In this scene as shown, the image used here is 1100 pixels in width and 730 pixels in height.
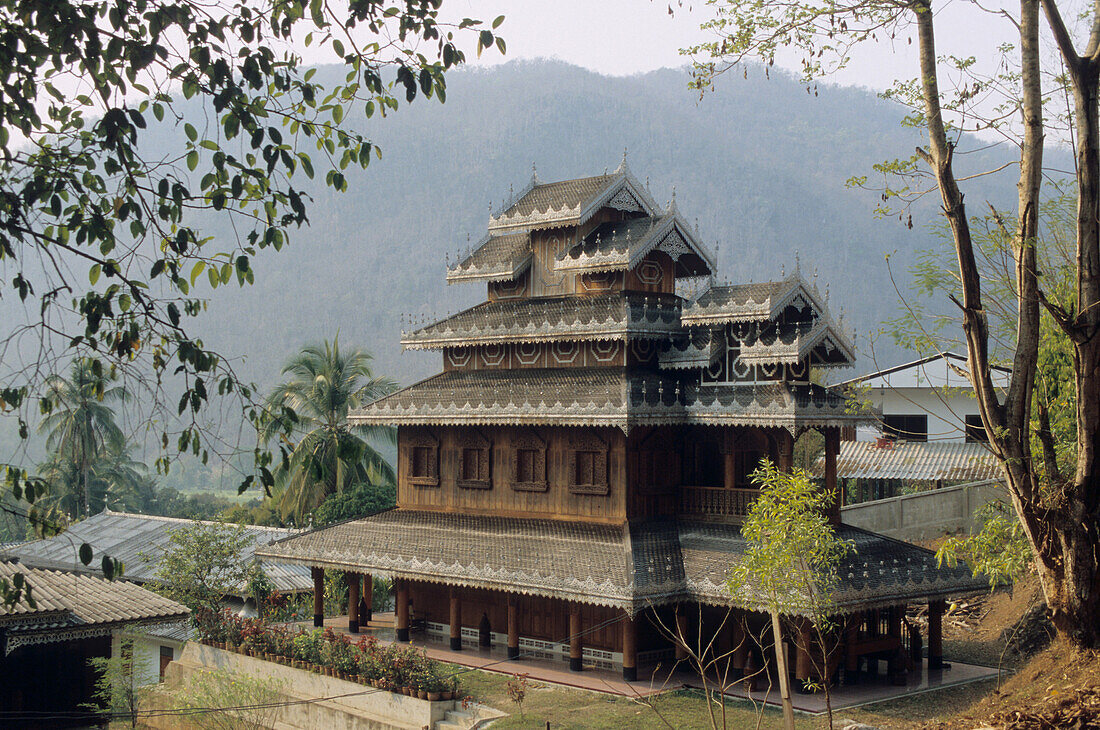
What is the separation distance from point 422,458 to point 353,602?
4.05m

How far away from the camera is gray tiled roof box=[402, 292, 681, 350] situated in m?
23.6

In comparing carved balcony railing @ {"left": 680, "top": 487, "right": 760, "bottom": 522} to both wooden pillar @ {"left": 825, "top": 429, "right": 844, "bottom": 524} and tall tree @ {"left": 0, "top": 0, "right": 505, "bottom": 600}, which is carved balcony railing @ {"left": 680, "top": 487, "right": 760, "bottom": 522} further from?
tall tree @ {"left": 0, "top": 0, "right": 505, "bottom": 600}

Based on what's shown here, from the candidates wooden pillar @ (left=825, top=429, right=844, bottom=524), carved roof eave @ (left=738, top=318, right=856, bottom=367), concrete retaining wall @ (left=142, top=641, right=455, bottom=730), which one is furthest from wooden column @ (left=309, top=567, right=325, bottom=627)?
wooden pillar @ (left=825, top=429, right=844, bottom=524)

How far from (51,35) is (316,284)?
164 metres

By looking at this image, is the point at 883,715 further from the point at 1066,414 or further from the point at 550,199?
the point at 550,199

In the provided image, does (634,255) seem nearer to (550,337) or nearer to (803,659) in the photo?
(550,337)

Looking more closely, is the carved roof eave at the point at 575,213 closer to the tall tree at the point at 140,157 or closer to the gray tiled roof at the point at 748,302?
the gray tiled roof at the point at 748,302

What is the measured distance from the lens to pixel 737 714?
18.3 m

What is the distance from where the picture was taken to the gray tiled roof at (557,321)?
77.4ft

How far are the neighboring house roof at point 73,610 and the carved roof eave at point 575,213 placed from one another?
41.3 ft

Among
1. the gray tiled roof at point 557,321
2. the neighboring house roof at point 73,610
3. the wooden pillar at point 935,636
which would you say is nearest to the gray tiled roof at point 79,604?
the neighboring house roof at point 73,610

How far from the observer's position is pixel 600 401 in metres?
22.5

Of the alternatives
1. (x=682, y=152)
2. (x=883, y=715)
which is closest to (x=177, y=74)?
(x=883, y=715)

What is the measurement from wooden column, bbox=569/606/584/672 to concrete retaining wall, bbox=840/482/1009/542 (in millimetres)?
12732
